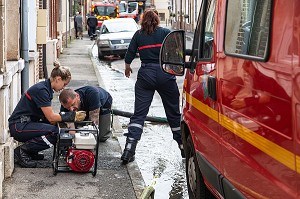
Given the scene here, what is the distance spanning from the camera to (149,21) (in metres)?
8.28

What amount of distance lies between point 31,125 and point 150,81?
4.61 ft

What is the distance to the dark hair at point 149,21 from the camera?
27.1 feet

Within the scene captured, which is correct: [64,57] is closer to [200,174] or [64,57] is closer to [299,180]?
[200,174]

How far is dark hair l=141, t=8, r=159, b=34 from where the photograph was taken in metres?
8.25

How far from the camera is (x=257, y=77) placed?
413 cm

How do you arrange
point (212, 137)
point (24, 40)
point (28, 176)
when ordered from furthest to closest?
point (24, 40) < point (28, 176) < point (212, 137)

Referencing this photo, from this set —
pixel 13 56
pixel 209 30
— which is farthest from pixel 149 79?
pixel 209 30

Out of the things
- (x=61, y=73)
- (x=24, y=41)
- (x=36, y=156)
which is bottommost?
(x=36, y=156)

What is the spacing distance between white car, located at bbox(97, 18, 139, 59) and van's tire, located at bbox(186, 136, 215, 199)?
21751 mm

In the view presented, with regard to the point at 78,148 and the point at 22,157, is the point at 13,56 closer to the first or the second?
the point at 22,157

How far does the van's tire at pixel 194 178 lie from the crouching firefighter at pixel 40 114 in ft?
5.59

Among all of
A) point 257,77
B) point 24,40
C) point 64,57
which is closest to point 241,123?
point 257,77

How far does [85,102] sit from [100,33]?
22.0 metres

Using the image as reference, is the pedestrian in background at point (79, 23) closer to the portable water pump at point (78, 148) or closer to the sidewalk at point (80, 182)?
the sidewalk at point (80, 182)
